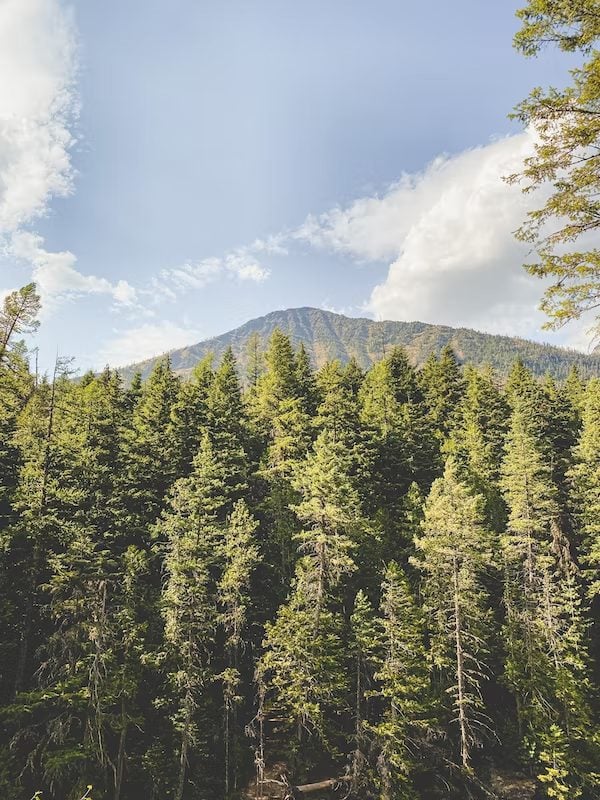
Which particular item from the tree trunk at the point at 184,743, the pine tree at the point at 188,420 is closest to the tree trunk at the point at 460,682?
the tree trunk at the point at 184,743

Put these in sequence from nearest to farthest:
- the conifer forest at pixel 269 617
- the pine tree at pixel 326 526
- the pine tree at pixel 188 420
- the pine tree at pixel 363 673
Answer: the conifer forest at pixel 269 617, the pine tree at pixel 363 673, the pine tree at pixel 326 526, the pine tree at pixel 188 420

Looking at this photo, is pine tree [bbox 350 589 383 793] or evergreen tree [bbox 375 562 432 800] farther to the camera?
pine tree [bbox 350 589 383 793]

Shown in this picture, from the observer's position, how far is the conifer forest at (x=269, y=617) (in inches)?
791

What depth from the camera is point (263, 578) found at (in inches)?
1281

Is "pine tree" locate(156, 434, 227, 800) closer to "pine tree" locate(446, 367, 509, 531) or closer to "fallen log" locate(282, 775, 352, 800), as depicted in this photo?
"fallen log" locate(282, 775, 352, 800)

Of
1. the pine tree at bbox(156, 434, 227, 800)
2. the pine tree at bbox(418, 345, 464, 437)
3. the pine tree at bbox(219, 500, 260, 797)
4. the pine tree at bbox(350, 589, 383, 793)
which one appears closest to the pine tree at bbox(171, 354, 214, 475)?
the pine tree at bbox(156, 434, 227, 800)

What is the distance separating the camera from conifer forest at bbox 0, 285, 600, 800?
20094mm

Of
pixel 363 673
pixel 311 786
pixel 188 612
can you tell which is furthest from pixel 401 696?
pixel 188 612

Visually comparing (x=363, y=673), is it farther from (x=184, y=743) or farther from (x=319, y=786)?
(x=184, y=743)

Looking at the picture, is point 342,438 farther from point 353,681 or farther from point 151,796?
point 151,796

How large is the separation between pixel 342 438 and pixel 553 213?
2774 cm

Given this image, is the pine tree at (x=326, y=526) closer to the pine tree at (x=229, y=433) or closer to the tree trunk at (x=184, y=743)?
the pine tree at (x=229, y=433)

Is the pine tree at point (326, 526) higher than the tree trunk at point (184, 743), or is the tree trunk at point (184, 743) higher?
the pine tree at point (326, 526)

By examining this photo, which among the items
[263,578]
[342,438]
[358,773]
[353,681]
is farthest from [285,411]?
[358,773]
